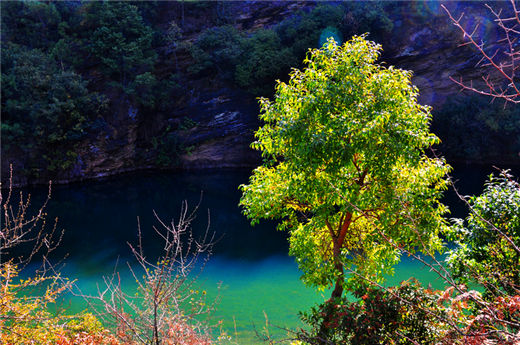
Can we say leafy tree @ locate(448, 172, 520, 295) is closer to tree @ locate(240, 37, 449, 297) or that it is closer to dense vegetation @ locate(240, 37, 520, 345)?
dense vegetation @ locate(240, 37, 520, 345)

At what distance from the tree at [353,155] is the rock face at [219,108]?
1952 cm

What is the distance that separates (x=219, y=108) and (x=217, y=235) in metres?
13.1

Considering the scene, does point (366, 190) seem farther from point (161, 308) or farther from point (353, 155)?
point (161, 308)

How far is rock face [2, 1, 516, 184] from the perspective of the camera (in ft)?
77.9

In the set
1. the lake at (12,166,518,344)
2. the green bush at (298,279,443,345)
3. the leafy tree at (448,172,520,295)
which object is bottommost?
the lake at (12,166,518,344)

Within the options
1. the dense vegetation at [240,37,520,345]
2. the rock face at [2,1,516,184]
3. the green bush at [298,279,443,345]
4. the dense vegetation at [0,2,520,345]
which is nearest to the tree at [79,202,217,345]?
the dense vegetation at [0,2,520,345]

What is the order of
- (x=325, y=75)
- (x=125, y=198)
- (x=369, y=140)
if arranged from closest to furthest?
(x=369, y=140) → (x=325, y=75) → (x=125, y=198)

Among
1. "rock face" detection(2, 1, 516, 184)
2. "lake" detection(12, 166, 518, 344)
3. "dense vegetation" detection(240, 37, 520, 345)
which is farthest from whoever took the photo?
"rock face" detection(2, 1, 516, 184)

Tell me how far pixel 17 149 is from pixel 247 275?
56.8ft

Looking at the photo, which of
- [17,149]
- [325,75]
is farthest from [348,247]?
[17,149]

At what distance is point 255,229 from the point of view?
Result: 15.9 metres

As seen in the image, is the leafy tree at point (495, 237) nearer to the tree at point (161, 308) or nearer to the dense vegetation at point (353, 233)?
the dense vegetation at point (353, 233)

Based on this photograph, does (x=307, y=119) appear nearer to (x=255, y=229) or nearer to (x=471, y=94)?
(x=255, y=229)

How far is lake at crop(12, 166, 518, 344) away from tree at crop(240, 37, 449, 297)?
11.6ft
